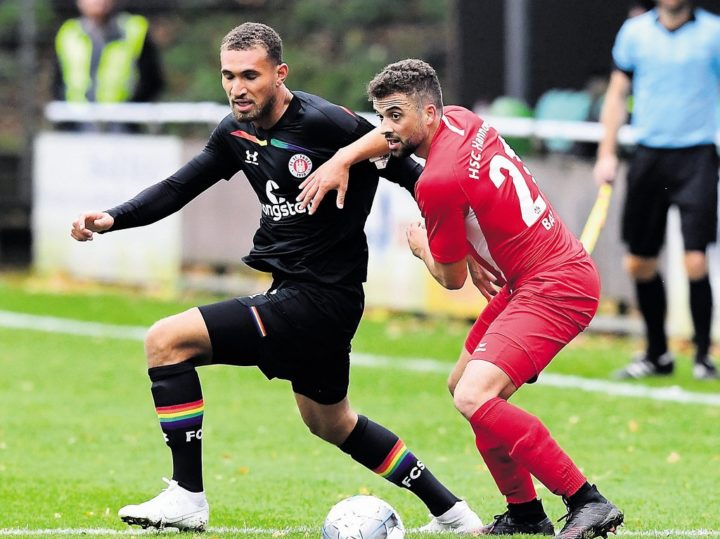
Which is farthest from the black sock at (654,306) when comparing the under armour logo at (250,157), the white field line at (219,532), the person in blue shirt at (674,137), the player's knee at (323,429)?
the under armour logo at (250,157)

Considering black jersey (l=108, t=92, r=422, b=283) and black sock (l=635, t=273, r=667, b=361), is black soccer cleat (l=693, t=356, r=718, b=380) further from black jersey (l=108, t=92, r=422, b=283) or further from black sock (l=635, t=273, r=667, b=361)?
black jersey (l=108, t=92, r=422, b=283)

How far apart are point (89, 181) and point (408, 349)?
4743 millimetres

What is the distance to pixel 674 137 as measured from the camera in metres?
10.2

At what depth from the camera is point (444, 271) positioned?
5969 mm

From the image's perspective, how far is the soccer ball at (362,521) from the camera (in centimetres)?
588

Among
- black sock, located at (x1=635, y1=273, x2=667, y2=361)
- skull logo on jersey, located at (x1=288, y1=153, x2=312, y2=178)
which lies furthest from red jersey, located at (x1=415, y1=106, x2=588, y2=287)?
black sock, located at (x1=635, y1=273, x2=667, y2=361)

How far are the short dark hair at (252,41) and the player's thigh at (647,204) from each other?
14.6ft

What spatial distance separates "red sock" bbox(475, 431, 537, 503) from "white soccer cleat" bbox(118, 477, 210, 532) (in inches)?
44.2

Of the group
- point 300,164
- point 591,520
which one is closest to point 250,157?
point 300,164

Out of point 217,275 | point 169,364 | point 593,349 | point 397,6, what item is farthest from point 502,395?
point 397,6

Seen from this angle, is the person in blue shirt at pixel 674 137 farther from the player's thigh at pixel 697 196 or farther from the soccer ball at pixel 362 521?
the soccer ball at pixel 362 521

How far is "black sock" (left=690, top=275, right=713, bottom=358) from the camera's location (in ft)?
33.5

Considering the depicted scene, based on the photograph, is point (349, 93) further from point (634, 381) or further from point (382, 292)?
point (634, 381)

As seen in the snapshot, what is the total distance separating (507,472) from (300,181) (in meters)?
1.40
